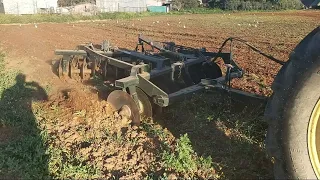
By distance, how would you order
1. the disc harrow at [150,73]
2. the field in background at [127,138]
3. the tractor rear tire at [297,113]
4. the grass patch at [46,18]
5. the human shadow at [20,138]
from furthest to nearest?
the grass patch at [46,18] < the disc harrow at [150,73] < the human shadow at [20,138] < the field in background at [127,138] < the tractor rear tire at [297,113]

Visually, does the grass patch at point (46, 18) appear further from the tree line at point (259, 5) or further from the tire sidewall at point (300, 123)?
the tire sidewall at point (300, 123)

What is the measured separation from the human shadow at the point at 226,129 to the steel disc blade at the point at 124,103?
44 centimetres

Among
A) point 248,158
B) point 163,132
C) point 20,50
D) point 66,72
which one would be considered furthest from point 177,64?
point 20,50

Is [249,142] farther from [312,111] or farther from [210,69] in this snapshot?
[210,69]

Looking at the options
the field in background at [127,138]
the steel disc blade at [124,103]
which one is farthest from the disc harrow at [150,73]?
the field in background at [127,138]

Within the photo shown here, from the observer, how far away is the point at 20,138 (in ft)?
15.0

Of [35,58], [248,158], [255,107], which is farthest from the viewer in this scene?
[35,58]

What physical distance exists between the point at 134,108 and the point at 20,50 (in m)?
7.94

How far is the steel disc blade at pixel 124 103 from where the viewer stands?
16.0ft

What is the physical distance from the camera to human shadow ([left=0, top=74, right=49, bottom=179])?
3760 mm

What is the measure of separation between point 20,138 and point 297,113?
137 inches

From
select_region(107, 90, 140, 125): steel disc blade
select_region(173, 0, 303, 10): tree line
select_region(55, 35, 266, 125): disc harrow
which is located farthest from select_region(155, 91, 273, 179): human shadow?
select_region(173, 0, 303, 10): tree line

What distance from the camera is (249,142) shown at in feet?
13.1

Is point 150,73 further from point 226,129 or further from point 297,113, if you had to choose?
point 297,113
